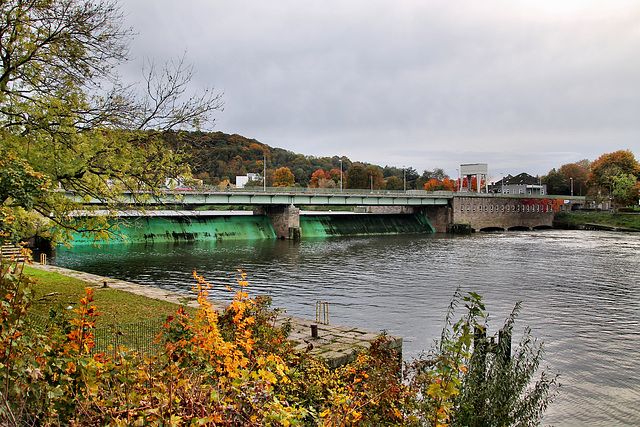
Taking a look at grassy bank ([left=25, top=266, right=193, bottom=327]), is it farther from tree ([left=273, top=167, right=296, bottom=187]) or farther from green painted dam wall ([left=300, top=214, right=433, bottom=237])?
tree ([left=273, top=167, right=296, bottom=187])

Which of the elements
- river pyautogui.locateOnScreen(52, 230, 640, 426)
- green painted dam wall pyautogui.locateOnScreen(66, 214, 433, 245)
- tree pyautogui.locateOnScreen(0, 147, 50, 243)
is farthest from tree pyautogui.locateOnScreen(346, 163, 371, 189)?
tree pyautogui.locateOnScreen(0, 147, 50, 243)

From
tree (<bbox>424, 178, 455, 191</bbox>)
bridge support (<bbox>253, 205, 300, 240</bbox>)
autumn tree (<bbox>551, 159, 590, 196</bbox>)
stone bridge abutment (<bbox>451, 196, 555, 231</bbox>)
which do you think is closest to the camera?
bridge support (<bbox>253, 205, 300, 240</bbox>)

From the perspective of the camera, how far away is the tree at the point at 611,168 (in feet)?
367

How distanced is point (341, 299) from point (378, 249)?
2507 centimetres

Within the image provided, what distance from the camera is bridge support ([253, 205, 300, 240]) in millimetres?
58634

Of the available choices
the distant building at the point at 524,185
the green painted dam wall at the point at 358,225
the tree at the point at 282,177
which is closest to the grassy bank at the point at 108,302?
the green painted dam wall at the point at 358,225

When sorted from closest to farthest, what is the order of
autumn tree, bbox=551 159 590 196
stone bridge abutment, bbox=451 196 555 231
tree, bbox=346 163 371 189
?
stone bridge abutment, bbox=451 196 555 231
tree, bbox=346 163 371 189
autumn tree, bbox=551 159 590 196

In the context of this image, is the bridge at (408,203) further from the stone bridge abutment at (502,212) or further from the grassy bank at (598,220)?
the grassy bank at (598,220)

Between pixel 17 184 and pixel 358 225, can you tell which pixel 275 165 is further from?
pixel 17 184

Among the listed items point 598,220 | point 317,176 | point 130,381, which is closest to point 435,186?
point 317,176

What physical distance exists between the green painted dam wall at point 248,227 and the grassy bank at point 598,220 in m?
34.9

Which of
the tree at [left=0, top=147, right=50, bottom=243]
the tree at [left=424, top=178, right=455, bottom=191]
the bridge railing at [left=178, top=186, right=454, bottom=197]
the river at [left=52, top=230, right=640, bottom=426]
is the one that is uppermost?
the tree at [left=424, top=178, right=455, bottom=191]

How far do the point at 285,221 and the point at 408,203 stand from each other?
23165 mm

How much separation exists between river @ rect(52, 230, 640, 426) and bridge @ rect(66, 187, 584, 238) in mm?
7344
